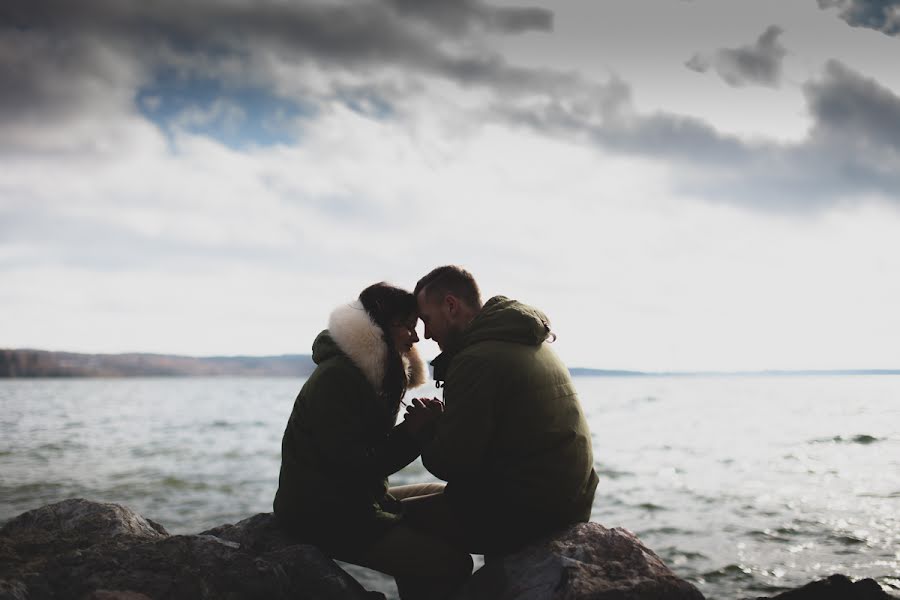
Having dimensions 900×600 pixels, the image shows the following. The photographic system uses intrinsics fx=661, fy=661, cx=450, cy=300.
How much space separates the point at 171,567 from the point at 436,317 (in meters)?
2.54

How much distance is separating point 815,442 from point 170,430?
3234 cm

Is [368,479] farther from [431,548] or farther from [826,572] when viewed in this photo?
[826,572]

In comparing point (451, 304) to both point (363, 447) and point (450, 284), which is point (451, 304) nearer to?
point (450, 284)

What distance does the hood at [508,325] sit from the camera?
15.2 ft

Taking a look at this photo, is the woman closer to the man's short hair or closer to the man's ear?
the man's short hair

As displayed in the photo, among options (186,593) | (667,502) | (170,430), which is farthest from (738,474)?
(170,430)

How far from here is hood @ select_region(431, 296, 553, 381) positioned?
4621 millimetres

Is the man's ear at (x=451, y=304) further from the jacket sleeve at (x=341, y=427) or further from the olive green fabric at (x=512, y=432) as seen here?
the jacket sleeve at (x=341, y=427)

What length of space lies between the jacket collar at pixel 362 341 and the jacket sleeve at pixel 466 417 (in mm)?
629

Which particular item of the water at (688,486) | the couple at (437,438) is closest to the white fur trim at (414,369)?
the couple at (437,438)

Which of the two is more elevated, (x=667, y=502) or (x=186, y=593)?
(x=186, y=593)

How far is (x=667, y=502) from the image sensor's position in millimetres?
14977

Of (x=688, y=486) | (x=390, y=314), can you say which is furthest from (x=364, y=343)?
(x=688, y=486)

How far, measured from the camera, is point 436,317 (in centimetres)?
513
